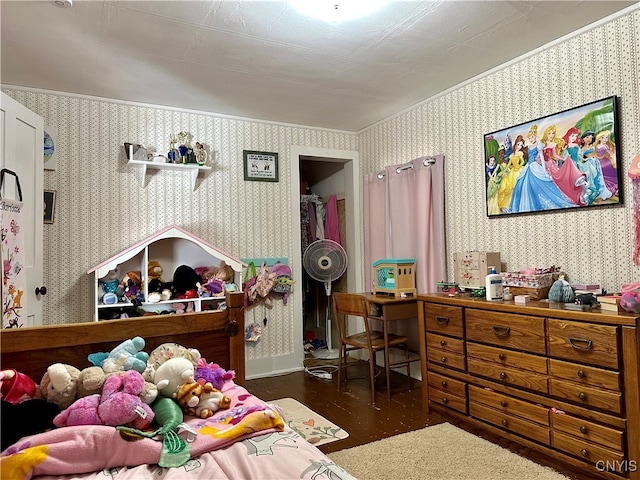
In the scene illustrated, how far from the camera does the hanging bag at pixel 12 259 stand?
2246 millimetres

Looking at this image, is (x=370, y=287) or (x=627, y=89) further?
(x=370, y=287)

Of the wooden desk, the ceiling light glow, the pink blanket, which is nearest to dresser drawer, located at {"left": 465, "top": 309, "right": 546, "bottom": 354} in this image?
the wooden desk

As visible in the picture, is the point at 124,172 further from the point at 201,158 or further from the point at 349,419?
the point at 349,419

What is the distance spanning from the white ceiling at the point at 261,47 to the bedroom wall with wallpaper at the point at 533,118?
0.44ft

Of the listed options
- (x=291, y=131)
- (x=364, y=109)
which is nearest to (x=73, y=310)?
(x=291, y=131)

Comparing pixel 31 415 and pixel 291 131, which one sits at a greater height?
pixel 291 131

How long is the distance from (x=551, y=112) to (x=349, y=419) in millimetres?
2466

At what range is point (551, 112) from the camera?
8.86ft

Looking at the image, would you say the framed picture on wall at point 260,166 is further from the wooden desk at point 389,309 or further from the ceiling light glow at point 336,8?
the ceiling light glow at point 336,8

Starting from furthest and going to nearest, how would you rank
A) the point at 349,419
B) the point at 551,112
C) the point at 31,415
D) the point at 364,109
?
the point at 364,109 → the point at 349,419 → the point at 551,112 → the point at 31,415

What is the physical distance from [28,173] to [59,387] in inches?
69.1

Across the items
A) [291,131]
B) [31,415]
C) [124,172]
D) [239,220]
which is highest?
[291,131]

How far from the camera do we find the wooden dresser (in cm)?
194

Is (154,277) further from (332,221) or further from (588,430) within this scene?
(588,430)
